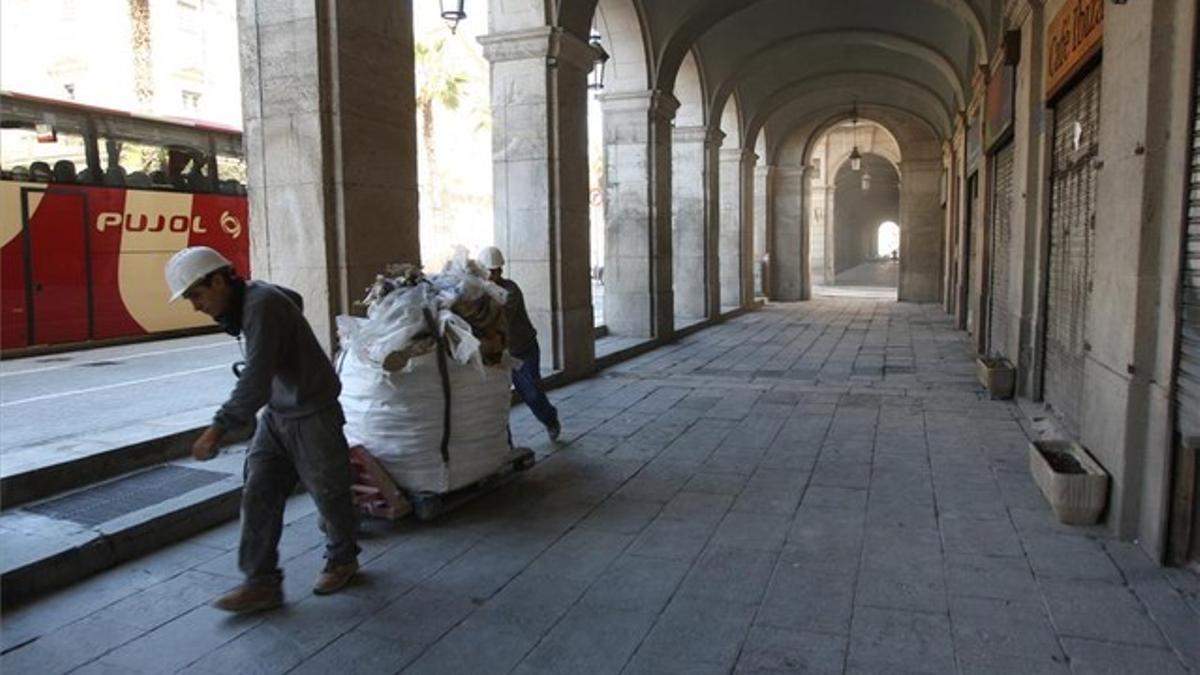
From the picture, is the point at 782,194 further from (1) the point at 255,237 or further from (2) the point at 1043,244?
(1) the point at 255,237

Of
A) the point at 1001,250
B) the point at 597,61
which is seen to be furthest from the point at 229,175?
the point at 1001,250

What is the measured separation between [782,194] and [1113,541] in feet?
67.7

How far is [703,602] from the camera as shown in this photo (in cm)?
351

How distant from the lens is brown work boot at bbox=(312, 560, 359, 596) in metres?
3.65

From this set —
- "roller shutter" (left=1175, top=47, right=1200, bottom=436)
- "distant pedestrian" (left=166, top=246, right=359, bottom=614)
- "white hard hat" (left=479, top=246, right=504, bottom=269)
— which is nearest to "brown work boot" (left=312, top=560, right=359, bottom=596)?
"distant pedestrian" (left=166, top=246, right=359, bottom=614)

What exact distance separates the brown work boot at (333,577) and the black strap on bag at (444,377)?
0.94 m

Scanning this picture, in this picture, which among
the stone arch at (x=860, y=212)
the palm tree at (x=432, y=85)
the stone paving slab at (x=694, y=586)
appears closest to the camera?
the stone paving slab at (x=694, y=586)

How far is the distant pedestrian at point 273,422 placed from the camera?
11.2ft

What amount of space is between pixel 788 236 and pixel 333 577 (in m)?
21.5

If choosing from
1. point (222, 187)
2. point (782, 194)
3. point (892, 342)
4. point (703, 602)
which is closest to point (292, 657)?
point (703, 602)

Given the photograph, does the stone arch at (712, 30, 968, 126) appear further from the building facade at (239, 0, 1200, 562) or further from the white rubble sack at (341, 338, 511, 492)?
the white rubble sack at (341, 338, 511, 492)

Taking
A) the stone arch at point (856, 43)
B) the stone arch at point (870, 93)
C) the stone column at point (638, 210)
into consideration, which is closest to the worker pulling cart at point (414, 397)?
the stone column at point (638, 210)

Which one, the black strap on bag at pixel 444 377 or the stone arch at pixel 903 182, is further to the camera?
the stone arch at pixel 903 182

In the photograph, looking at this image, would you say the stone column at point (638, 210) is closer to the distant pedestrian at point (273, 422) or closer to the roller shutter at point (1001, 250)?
the roller shutter at point (1001, 250)
